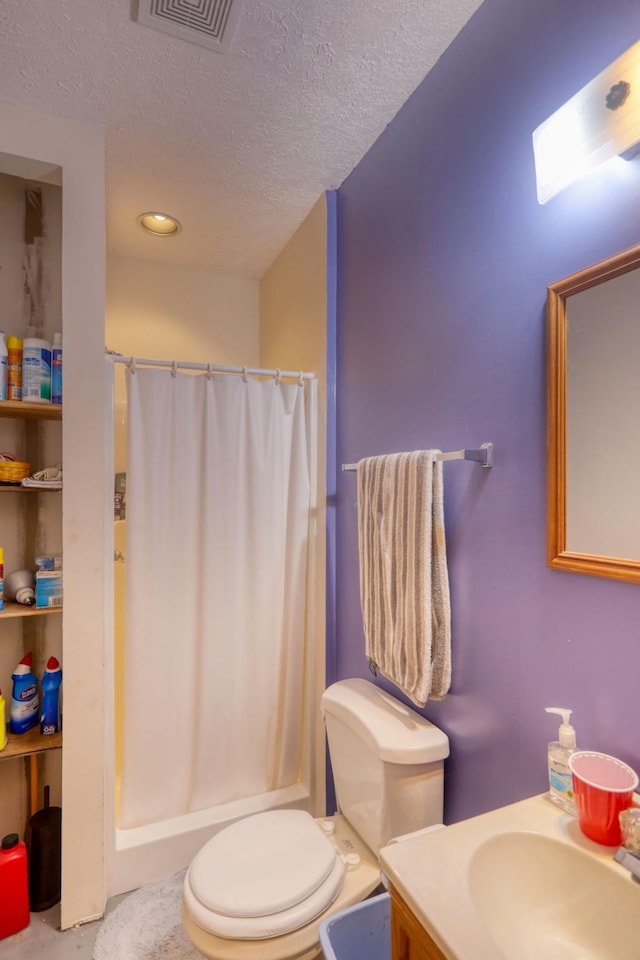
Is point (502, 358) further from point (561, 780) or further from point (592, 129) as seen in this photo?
point (561, 780)

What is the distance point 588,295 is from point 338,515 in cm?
121

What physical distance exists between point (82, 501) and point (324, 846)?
1.24 m

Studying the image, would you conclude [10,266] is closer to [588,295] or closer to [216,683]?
[216,683]

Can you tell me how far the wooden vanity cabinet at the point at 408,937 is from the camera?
68cm

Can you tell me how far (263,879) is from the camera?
1.17 metres

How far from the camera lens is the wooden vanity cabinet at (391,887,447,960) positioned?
68 centimetres

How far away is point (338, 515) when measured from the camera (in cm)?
192

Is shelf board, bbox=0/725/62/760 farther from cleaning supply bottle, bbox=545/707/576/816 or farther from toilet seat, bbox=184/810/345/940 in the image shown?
cleaning supply bottle, bbox=545/707/576/816

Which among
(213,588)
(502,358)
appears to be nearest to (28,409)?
(213,588)

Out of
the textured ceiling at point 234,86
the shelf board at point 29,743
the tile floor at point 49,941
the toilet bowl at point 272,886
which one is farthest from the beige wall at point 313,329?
the shelf board at point 29,743

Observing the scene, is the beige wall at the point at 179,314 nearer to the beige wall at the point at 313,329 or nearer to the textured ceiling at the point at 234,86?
the beige wall at the point at 313,329

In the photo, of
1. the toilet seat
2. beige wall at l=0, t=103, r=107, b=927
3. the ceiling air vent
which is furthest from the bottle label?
the ceiling air vent

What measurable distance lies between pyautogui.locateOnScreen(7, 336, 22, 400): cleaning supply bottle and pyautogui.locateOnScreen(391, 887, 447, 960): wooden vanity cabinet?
1.66 m

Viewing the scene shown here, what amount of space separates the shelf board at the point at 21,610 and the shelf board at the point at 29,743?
41 centimetres
